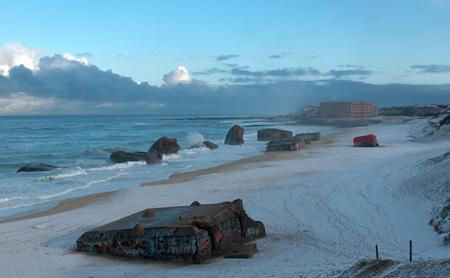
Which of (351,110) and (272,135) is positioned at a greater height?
(351,110)

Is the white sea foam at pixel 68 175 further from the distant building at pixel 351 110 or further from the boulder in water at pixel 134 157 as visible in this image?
the distant building at pixel 351 110

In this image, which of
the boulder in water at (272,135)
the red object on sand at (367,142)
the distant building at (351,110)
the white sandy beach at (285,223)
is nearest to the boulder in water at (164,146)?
the red object on sand at (367,142)

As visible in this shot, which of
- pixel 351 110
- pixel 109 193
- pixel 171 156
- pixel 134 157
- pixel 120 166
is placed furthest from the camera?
pixel 351 110

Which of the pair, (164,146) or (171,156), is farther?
(164,146)

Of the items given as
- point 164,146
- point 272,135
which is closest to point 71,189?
point 164,146

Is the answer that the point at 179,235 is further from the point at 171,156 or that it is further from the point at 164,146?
the point at 164,146

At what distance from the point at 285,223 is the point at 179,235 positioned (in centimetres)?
386

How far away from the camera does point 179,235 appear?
34.5 feet

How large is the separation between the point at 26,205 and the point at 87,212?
341cm

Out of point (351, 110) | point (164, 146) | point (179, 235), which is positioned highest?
point (351, 110)

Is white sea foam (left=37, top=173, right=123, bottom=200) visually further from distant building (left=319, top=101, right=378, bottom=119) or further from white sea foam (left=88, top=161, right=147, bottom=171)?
distant building (left=319, top=101, right=378, bottom=119)

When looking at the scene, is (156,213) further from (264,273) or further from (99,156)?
(99,156)

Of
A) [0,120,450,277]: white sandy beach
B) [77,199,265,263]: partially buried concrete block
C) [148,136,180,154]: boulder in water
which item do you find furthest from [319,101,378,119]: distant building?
[77,199,265,263]: partially buried concrete block

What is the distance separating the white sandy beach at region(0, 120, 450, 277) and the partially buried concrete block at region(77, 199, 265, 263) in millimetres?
266
